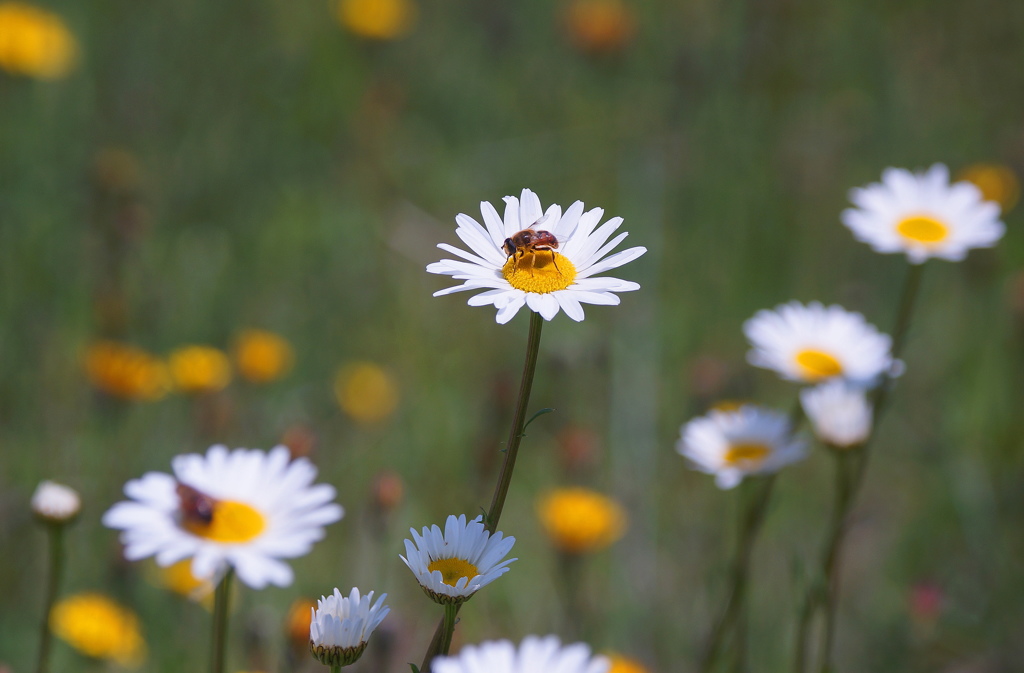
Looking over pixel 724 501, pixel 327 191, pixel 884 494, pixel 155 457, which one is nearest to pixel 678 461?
pixel 724 501

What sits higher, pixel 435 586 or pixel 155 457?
pixel 155 457

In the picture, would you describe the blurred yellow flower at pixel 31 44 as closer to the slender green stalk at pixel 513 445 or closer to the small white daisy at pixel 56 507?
the small white daisy at pixel 56 507

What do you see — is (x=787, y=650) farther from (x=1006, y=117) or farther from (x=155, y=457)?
(x=1006, y=117)

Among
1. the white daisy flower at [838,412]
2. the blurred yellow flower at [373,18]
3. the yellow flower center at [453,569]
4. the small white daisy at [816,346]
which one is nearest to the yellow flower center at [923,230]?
the small white daisy at [816,346]

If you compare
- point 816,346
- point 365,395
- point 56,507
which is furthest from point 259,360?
point 816,346

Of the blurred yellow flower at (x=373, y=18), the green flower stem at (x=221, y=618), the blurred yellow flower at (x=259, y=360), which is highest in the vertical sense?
the blurred yellow flower at (x=373, y=18)

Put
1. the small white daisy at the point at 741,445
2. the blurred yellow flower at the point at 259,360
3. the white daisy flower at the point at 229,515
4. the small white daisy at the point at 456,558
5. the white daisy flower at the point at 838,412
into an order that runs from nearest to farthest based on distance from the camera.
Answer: the small white daisy at the point at 456,558, the white daisy flower at the point at 229,515, the small white daisy at the point at 741,445, the white daisy flower at the point at 838,412, the blurred yellow flower at the point at 259,360

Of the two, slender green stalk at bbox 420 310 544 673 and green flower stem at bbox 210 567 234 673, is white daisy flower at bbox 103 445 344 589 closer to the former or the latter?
green flower stem at bbox 210 567 234 673
